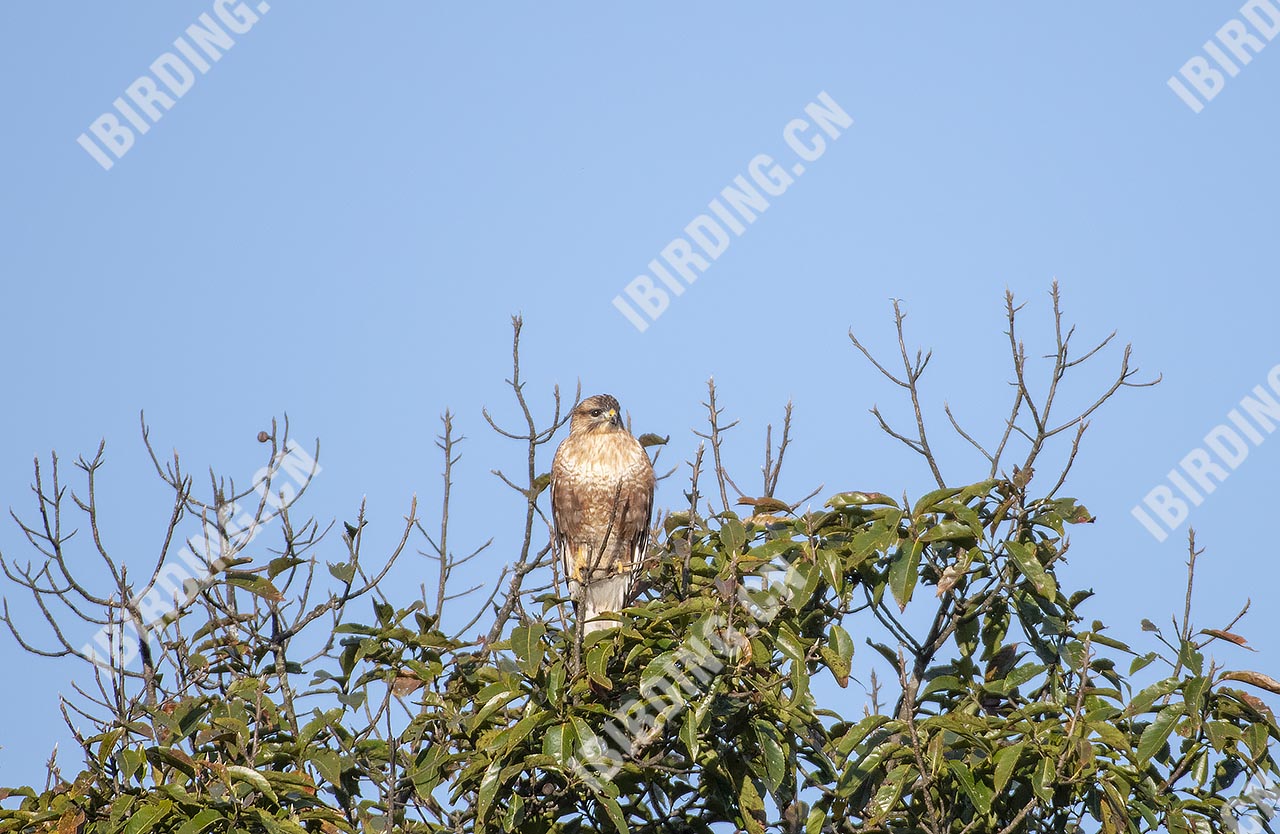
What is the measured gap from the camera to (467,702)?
4.25m

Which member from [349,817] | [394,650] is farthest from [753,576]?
[349,817]

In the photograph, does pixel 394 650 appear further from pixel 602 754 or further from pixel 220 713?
pixel 602 754

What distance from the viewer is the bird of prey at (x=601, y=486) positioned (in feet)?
23.8

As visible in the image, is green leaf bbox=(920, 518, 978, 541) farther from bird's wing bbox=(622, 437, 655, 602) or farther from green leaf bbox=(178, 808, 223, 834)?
bird's wing bbox=(622, 437, 655, 602)

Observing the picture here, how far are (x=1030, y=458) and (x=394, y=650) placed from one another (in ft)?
7.70

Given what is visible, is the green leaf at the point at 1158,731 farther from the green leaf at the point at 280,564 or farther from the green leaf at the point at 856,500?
the green leaf at the point at 280,564

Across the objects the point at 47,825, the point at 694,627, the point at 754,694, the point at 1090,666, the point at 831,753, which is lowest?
the point at 1090,666

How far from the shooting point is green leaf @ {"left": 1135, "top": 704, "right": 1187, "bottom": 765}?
365 cm

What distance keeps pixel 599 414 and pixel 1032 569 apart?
3.78 m

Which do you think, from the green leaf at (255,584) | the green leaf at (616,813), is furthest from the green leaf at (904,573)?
the green leaf at (255,584)

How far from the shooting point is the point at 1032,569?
12.7ft

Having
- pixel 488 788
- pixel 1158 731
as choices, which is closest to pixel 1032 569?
→ pixel 1158 731

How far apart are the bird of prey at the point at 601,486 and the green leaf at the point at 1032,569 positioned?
11.1 feet

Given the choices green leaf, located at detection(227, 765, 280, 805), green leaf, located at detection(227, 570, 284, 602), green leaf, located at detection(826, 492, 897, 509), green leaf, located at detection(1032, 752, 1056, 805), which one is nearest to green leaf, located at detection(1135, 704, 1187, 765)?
green leaf, located at detection(1032, 752, 1056, 805)
